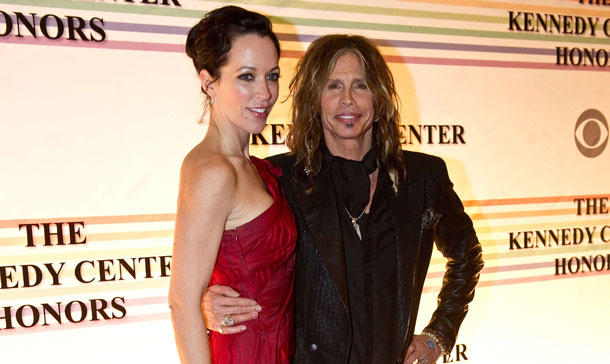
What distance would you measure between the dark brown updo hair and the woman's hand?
1156 mm

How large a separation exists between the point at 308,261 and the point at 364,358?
1.11 ft

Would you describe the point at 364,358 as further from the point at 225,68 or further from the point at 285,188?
the point at 225,68

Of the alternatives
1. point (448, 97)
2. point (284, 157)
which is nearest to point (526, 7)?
point (448, 97)

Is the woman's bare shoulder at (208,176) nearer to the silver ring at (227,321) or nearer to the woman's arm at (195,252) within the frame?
the woman's arm at (195,252)

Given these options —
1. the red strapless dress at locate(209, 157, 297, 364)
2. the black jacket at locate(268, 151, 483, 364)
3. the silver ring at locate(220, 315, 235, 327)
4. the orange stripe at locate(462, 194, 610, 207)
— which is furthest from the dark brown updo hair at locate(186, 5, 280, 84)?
the orange stripe at locate(462, 194, 610, 207)

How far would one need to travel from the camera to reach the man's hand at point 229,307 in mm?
1423

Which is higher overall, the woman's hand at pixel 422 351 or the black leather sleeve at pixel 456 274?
the black leather sleeve at pixel 456 274

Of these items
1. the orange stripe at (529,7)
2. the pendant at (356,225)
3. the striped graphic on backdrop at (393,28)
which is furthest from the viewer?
the orange stripe at (529,7)

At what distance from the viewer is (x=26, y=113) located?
2189mm

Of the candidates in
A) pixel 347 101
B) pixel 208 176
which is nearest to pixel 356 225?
pixel 347 101

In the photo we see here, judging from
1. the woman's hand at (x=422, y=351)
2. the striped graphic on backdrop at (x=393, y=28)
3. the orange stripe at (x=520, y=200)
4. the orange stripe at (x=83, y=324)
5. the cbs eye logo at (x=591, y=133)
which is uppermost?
the striped graphic on backdrop at (x=393, y=28)

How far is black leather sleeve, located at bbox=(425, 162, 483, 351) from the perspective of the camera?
2023mm

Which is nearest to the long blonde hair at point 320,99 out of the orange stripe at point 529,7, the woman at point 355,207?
the woman at point 355,207

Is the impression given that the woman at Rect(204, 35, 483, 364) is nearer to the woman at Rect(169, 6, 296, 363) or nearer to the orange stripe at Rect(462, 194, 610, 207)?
the woman at Rect(169, 6, 296, 363)
